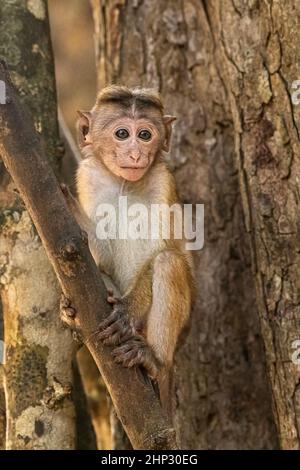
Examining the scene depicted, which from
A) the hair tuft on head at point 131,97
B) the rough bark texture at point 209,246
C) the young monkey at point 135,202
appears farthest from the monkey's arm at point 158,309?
the rough bark texture at point 209,246

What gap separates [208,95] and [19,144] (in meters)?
2.58

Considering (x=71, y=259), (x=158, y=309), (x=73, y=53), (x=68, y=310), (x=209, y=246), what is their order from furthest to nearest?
(x=73, y=53) < (x=209, y=246) < (x=158, y=309) < (x=68, y=310) < (x=71, y=259)

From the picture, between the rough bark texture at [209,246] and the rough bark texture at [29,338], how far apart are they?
1.20 meters

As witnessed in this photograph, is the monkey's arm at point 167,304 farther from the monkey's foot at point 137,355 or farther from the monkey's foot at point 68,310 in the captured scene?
the monkey's foot at point 68,310

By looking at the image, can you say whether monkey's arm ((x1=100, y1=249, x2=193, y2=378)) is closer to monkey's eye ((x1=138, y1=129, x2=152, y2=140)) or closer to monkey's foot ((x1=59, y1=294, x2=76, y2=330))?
monkey's foot ((x1=59, y1=294, x2=76, y2=330))

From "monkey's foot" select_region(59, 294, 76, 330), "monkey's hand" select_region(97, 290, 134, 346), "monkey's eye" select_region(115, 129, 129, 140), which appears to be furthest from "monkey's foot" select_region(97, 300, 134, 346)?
"monkey's eye" select_region(115, 129, 129, 140)

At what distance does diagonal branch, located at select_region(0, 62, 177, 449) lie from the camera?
4.04m

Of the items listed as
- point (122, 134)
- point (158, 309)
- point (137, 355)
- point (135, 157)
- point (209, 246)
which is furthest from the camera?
point (209, 246)

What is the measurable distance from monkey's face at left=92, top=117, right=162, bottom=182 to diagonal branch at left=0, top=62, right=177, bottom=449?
97 cm

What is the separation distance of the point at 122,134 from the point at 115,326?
1.22 m

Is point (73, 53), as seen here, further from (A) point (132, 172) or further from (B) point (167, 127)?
(A) point (132, 172)

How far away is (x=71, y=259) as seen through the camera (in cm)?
412

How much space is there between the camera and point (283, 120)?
17.9 ft

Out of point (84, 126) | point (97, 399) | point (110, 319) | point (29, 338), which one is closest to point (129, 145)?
point (84, 126)
